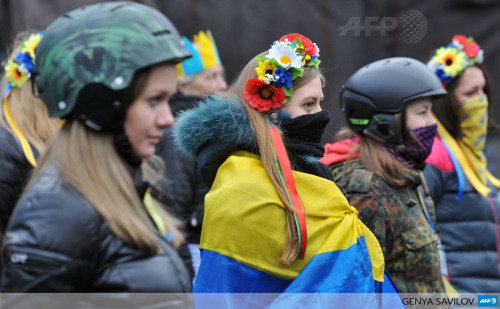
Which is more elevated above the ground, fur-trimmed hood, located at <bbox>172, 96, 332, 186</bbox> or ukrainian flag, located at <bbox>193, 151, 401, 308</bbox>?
fur-trimmed hood, located at <bbox>172, 96, 332, 186</bbox>

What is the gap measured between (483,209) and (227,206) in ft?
8.82

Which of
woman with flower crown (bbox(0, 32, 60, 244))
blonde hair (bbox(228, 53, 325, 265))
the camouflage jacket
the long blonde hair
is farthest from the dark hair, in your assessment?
the long blonde hair

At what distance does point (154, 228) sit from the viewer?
211 centimetres

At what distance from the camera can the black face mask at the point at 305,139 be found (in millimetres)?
2865

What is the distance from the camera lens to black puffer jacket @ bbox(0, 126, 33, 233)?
3.25 meters

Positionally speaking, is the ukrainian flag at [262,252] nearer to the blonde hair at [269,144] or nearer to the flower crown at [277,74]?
the blonde hair at [269,144]

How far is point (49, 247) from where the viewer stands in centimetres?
183

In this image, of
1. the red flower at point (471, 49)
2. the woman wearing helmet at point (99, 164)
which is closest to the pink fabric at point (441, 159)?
the red flower at point (471, 49)

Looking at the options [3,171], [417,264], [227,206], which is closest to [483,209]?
[417,264]

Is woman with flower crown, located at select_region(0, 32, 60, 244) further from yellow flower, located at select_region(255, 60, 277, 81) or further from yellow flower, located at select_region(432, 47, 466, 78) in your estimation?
yellow flower, located at select_region(432, 47, 466, 78)

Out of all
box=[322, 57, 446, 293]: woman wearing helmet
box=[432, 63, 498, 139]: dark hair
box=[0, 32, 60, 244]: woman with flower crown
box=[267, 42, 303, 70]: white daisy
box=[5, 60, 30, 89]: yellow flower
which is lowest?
box=[432, 63, 498, 139]: dark hair

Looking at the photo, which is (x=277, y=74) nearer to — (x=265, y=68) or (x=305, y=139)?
(x=265, y=68)

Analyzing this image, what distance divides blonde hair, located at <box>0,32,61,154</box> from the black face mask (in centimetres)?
130

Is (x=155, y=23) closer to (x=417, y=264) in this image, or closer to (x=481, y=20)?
(x=417, y=264)
